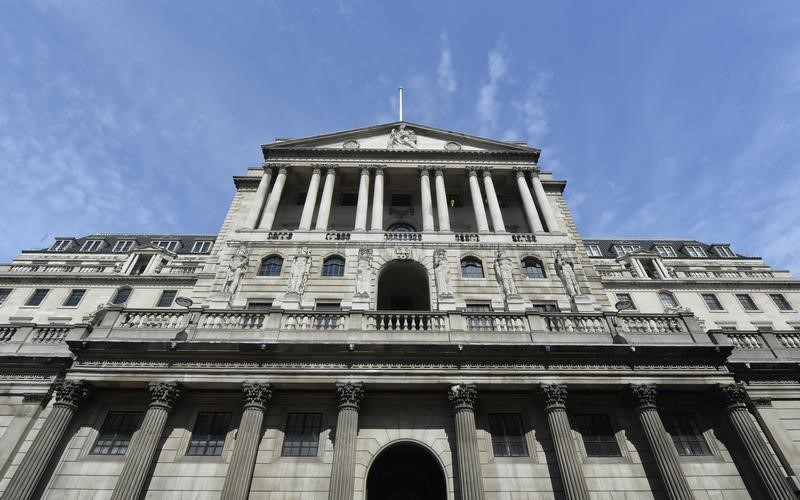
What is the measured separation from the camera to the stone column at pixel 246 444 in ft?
45.9

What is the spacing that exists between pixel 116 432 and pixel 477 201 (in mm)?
23794

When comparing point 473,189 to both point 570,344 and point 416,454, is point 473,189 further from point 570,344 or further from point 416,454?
point 416,454

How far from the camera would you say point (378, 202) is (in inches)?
1112

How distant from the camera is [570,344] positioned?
55.7ft

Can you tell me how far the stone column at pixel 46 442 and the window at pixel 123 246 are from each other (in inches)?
1656

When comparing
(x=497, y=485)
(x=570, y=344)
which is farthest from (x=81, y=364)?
(x=570, y=344)

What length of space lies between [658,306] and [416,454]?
3597 centimetres

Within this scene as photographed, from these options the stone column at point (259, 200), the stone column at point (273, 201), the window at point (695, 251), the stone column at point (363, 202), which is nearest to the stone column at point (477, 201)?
the stone column at point (363, 202)

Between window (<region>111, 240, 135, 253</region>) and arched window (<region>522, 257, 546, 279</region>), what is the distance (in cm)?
5042

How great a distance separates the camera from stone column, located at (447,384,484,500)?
1416cm

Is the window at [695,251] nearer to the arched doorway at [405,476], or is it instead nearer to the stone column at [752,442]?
the stone column at [752,442]

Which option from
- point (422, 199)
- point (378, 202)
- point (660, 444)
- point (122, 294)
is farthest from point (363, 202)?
point (122, 294)

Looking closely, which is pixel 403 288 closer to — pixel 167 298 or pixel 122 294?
pixel 167 298

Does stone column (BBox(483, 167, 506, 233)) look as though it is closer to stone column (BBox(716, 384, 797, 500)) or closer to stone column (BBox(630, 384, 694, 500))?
stone column (BBox(630, 384, 694, 500))
